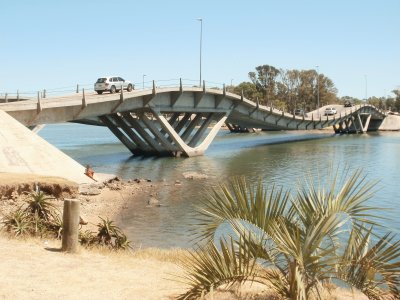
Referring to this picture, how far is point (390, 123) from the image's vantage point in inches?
5192

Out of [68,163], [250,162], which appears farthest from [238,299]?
[250,162]

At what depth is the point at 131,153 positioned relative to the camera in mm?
58875

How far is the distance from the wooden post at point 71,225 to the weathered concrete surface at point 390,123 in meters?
131

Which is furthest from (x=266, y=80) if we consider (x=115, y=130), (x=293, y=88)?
(x=115, y=130)

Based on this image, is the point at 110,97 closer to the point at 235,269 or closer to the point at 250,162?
the point at 250,162

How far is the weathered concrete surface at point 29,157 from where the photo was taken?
24.9 meters

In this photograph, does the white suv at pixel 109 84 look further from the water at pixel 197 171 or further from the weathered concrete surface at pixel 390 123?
the weathered concrete surface at pixel 390 123

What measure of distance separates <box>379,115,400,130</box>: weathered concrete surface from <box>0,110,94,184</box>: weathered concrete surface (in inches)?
4671

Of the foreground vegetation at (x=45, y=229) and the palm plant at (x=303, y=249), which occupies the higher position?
the palm plant at (x=303, y=249)

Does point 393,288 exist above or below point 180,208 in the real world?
above

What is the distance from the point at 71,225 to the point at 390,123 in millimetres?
133039

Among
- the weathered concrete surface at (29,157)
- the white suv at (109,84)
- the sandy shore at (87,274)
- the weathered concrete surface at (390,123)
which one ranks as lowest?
the sandy shore at (87,274)

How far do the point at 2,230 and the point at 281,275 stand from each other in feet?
32.2

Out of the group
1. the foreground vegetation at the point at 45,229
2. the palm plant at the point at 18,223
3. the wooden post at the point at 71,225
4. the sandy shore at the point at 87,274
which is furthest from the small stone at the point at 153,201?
the wooden post at the point at 71,225
